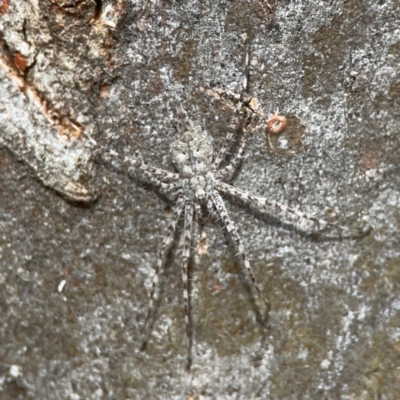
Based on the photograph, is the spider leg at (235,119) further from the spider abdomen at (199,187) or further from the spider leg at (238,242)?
the spider leg at (238,242)

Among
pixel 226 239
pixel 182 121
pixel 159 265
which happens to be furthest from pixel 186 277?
pixel 182 121

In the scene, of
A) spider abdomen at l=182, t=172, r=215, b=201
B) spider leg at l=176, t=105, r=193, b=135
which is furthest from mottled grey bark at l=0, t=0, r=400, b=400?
spider abdomen at l=182, t=172, r=215, b=201

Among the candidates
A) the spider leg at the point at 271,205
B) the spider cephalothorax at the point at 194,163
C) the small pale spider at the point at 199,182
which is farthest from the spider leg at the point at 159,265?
the spider leg at the point at 271,205

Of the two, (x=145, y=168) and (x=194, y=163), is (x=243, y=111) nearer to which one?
(x=194, y=163)

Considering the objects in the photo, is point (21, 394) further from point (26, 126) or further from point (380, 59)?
point (380, 59)

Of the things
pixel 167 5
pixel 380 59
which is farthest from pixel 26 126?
pixel 380 59

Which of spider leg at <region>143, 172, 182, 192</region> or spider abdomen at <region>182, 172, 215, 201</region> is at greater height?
spider abdomen at <region>182, 172, 215, 201</region>

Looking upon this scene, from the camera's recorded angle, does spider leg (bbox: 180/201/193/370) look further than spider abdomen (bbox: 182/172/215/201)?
No

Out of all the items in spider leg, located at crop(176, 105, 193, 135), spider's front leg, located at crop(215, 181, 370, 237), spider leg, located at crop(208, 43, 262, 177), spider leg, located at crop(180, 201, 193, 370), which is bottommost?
spider leg, located at crop(180, 201, 193, 370)

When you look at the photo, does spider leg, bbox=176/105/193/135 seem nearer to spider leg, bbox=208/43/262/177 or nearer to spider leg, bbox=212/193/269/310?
spider leg, bbox=208/43/262/177
